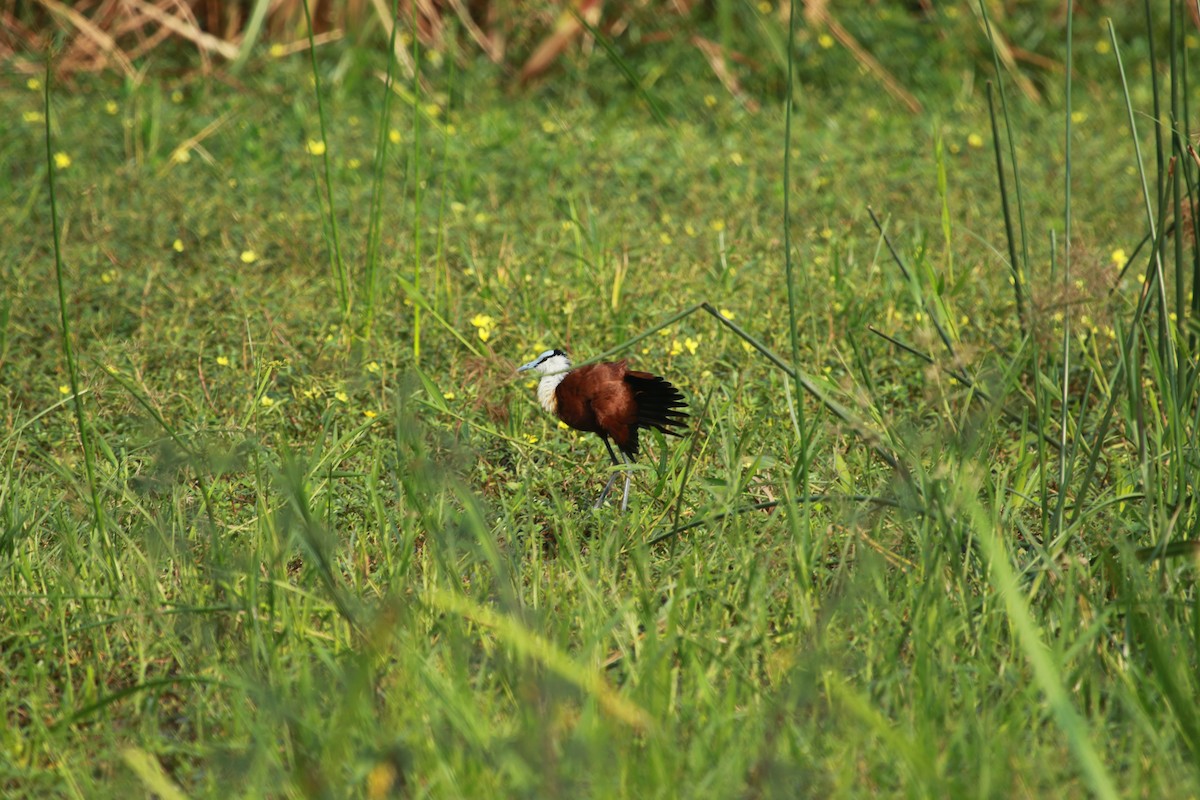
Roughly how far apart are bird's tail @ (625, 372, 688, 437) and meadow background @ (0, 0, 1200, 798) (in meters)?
0.09

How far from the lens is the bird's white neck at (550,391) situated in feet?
8.65

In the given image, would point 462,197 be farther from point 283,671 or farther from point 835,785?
point 835,785

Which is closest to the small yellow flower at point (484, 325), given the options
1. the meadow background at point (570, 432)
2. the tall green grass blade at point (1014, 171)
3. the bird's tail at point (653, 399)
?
the meadow background at point (570, 432)

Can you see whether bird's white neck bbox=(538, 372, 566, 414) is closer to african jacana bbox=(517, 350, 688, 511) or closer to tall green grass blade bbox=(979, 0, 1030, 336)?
african jacana bbox=(517, 350, 688, 511)

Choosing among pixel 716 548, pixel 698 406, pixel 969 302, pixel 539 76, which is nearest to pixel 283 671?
pixel 716 548

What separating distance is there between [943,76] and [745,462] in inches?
144

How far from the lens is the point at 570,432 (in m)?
3.00

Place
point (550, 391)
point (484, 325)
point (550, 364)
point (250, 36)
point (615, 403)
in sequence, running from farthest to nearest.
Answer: point (250, 36) < point (484, 325) < point (550, 364) < point (550, 391) < point (615, 403)

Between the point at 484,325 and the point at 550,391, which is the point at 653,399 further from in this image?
the point at 484,325

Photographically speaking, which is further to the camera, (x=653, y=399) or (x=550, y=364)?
(x=550, y=364)

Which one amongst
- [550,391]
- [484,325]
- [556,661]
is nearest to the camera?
[556,661]

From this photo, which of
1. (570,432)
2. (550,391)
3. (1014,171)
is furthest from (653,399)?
(1014,171)

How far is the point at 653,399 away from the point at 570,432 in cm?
50

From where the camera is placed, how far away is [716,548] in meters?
2.24
